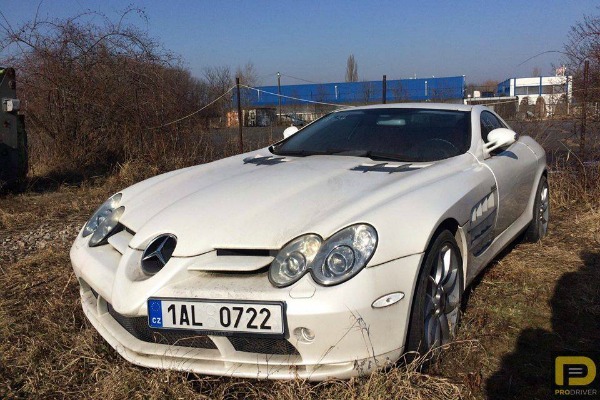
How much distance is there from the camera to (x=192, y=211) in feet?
8.91

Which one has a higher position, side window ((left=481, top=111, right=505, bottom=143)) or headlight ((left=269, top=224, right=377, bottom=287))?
side window ((left=481, top=111, right=505, bottom=143))

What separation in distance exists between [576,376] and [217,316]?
1.72 metres

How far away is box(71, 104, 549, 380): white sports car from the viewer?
2189mm

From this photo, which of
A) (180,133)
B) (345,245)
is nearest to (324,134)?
(345,245)

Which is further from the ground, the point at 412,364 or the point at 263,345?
the point at 263,345

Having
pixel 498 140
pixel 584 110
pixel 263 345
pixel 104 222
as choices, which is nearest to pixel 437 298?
pixel 263 345

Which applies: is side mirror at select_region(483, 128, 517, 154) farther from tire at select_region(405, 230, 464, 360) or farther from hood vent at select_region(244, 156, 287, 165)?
hood vent at select_region(244, 156, 287, 165)

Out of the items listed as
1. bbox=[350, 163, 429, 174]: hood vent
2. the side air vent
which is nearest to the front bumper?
the side air vent

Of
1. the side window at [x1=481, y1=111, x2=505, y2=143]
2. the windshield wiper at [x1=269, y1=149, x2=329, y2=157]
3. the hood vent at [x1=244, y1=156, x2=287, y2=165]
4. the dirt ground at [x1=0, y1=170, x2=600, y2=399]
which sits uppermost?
the side window at [x1=481, y1=111, x2=505, y2=143]

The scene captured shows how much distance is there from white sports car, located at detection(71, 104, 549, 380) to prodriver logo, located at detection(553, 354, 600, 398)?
52cm

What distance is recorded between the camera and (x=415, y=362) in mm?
2340

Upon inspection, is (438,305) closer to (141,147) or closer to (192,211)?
(192,211)

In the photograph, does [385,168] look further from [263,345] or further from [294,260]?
[263,345]

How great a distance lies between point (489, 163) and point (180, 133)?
6721mm
